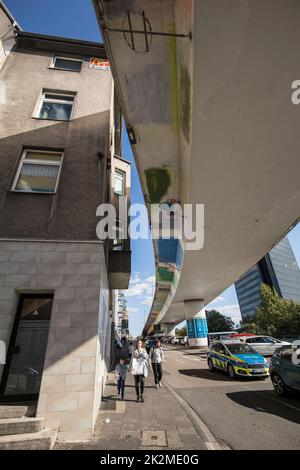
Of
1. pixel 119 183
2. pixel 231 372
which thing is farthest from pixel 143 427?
pixel 119 183

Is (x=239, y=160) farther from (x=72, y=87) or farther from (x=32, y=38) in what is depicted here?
(x=32, y=38)

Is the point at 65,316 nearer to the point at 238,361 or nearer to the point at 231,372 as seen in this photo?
the point at 238,361

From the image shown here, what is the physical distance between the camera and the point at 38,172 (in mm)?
7473

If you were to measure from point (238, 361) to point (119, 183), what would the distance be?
9.79m

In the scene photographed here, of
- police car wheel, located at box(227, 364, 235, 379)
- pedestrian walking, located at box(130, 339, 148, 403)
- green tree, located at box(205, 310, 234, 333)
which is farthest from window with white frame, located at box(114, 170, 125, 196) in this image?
green tree, located at box(205, 310, 234, 333)

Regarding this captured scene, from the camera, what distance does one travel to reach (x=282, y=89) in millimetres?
5051

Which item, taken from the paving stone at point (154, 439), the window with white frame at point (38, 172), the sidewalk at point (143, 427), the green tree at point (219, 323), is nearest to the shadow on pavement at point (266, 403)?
the sidewalk at point (143, 427)

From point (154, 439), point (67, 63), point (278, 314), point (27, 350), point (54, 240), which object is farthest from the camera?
point (278, 314)

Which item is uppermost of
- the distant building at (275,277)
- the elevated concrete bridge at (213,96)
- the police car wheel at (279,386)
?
the distant building at (275,277)

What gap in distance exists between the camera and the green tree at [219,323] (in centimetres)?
7456

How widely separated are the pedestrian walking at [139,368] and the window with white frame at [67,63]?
12000mm

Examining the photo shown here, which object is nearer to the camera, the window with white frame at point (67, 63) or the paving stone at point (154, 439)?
the paving stone at point (154, 439)

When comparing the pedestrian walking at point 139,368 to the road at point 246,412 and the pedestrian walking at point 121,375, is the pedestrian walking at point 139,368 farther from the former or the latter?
the road at point 246,412

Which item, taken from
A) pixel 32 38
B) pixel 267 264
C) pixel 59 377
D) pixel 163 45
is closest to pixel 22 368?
pixel 59 377
